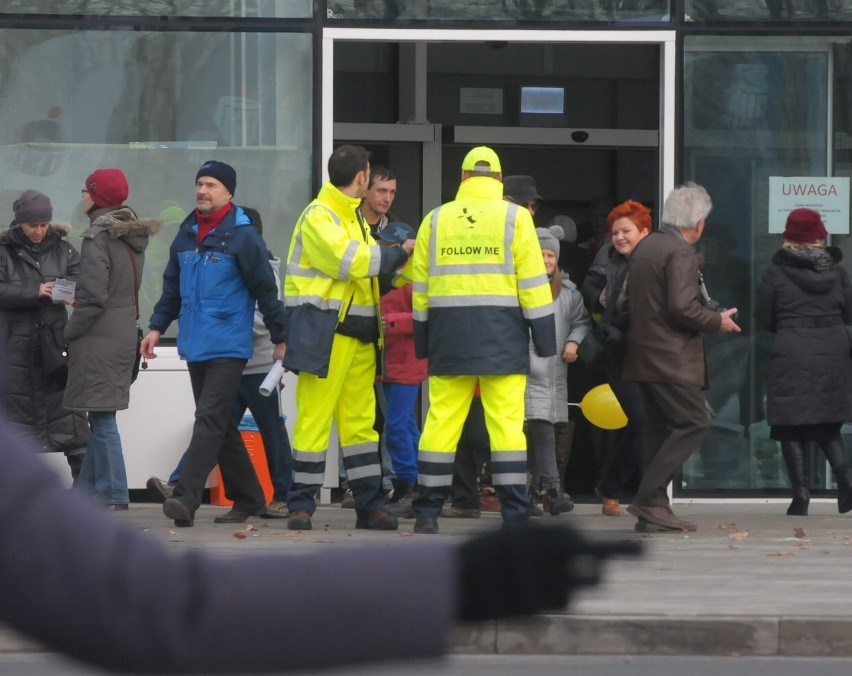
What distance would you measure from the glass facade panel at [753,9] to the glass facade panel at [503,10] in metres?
0.19

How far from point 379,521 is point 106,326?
6.62ft

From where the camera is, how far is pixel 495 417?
8594 mm

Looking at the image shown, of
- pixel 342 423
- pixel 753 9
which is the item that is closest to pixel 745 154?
pixel 753 9

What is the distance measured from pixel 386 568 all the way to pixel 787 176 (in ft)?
33.8

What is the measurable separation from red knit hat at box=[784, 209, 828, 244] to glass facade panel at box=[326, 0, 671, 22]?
5.38ft

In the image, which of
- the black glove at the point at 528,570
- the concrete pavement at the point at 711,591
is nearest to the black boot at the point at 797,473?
the concrete pavement at the point at 711,591

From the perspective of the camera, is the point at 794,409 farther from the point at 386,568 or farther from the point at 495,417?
the point at 386,568

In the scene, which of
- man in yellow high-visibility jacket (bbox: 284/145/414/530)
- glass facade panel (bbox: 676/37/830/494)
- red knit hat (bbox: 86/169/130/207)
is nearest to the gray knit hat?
glass facade panel (bbox: 676/37/830/494)

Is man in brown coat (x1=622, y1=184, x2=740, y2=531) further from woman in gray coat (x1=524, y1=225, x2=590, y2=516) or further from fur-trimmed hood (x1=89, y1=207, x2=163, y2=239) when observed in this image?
fur-trimmed hood (x1=89, y1=207, x2=163, y2=239)

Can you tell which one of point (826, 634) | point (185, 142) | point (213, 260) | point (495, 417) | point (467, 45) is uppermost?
point (467, 45)

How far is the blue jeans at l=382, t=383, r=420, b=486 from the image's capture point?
1015cm

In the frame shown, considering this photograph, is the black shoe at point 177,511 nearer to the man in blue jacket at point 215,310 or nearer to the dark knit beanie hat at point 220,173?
the man in blue jacket at point 215,310

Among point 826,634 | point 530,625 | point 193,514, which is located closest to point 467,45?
point 193,514

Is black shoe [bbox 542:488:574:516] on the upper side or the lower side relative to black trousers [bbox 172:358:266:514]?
lower
